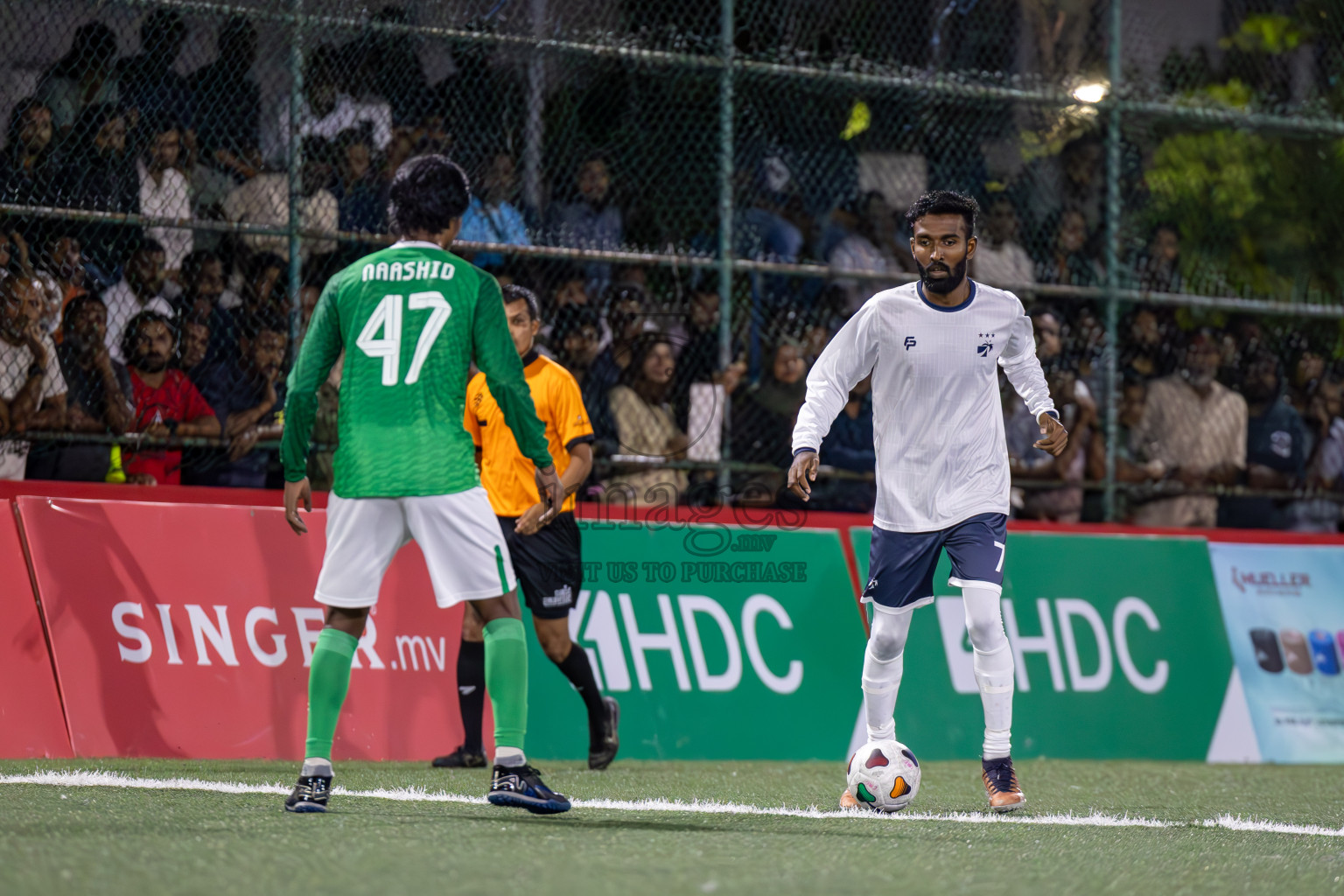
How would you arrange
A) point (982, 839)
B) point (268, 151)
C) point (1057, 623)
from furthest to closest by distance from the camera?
point (1057, 623) → point (268, 151) → point (982, 839)

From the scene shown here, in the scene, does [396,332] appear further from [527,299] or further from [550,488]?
[527,299]

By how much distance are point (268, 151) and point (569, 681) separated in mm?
3211

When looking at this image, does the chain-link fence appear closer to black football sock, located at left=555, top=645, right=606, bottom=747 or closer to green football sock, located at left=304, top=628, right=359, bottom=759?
black football sock, located at left=555, top=645, right=606, bottom=747

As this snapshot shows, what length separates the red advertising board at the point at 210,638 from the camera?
25.0 ft

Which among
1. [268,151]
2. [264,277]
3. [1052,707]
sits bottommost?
[1052,707]

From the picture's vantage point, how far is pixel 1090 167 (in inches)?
431

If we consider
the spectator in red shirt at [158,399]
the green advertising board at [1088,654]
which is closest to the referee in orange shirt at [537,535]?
the spectator in red shirt at [158,399]

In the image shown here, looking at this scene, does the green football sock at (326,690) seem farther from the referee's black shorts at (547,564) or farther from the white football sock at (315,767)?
the referee's black shorts at (547,564)

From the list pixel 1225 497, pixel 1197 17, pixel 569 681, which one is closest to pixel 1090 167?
pixel 1197 17

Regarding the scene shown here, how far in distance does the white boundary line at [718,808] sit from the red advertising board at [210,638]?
4.00ft

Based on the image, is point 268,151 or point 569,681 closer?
point 569,681

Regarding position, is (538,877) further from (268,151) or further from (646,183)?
(646,183)

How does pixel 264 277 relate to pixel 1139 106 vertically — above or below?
below

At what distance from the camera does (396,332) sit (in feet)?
16.8
